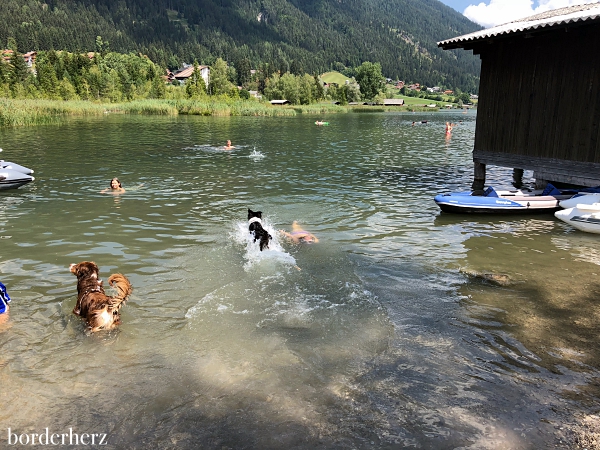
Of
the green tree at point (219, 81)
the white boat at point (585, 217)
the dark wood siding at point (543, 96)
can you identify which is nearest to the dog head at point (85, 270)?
the white boat at point (585, 217)

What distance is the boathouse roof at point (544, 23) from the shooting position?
492 inches

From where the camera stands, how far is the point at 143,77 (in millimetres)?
107312

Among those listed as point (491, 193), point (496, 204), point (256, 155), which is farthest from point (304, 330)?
point (256, 155)

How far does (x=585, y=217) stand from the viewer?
40.5 feet

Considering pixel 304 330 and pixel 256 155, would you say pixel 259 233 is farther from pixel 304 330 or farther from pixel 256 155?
pixel 256 155

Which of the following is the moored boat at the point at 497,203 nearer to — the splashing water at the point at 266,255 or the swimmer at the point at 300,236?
the swimmer at the point at 300,236

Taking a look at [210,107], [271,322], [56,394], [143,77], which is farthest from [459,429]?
[143,77]

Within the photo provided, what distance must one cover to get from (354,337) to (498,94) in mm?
14326

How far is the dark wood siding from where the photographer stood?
14086mm

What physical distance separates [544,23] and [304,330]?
1243 cm

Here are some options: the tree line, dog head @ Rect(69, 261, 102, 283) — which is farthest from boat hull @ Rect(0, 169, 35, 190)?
the tree line

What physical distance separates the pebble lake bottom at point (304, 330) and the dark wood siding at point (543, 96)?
292cm

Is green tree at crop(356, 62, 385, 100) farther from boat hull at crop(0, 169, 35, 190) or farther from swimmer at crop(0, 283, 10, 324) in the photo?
swimmer at crop(0, 283, 10, 324)

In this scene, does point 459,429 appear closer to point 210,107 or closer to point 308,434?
point 308,434
